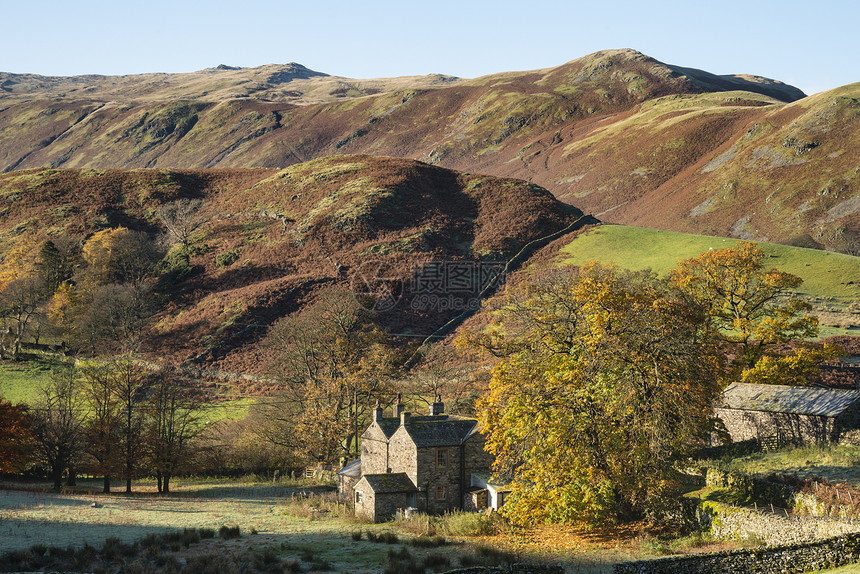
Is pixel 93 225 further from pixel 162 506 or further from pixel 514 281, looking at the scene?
pixel 162 506

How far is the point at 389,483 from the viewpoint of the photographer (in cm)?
3781

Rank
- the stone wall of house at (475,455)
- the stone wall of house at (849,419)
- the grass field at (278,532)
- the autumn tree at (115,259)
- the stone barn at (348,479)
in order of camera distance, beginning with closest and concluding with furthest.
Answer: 1. the grass field at (278,532)
2. the stone wall of house at (849,419)
3. the stone wall of house at (475,455)
4. the stone barn at (348,479)
5. the autumn tree at (115,259)

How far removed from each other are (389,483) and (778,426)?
66.8 ft

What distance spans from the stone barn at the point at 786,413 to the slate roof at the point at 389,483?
57.7 ft

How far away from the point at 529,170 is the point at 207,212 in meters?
99.4

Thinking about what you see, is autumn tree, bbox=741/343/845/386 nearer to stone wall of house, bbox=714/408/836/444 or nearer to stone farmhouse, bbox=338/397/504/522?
stone wall of house, bbox=714/408/836/444

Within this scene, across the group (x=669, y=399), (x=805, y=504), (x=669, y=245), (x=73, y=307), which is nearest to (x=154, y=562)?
(x=669, y=399)

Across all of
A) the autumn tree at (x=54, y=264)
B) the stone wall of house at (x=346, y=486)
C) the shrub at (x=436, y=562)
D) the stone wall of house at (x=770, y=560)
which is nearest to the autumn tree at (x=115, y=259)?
the autumn tree at (x=54, y=264)

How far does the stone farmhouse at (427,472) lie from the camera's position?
37469 millimetres

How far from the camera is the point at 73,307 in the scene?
76000 millimetres

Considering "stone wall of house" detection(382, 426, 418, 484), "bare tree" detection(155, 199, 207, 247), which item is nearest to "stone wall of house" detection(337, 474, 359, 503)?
"stone wall of house" detection(382, 426, 418, 484)

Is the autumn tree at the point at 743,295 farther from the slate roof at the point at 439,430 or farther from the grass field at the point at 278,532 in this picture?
the grass field at the point at 278,532

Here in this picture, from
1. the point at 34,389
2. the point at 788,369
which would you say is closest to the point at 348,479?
the point at 788,369

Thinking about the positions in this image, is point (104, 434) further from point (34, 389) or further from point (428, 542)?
point (428, 542)
